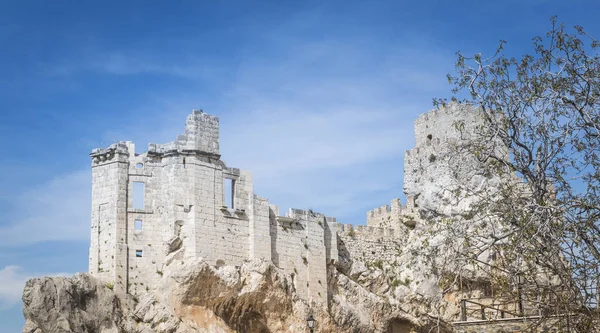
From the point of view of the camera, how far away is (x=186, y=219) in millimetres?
38875

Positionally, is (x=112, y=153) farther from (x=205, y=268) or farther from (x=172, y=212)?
(x=205, y=268)

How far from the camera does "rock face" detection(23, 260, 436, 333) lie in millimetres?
34906

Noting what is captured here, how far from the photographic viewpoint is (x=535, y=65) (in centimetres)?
Result: 1897

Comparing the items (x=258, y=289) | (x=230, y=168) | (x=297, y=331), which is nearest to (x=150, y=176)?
A: (x=230, y=168)

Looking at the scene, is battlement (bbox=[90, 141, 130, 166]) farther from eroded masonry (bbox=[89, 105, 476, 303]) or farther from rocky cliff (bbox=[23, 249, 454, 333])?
rocky cliff (bbox=[23, 249, 454, 333])

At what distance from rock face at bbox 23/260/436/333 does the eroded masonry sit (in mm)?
852

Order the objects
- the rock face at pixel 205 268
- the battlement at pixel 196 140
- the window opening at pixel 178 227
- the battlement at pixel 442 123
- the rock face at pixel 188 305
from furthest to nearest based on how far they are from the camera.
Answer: the battlement at pixel 442 123 < the battlement at pixel 196 140 < the window opening at pixel 178 227 < the rock face at pixel 205 268 < the rock face at pixel 188 305

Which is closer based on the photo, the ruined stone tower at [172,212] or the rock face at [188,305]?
the rock face at [188,305]

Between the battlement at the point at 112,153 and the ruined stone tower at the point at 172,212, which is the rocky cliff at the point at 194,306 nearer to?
the ruined stone tower at the point at 172,212

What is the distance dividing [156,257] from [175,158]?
4570 millimetres

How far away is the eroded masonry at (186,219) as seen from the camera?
125 feet

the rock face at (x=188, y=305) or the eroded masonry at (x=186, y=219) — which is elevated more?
the eroded masonry at (x=186, y=219)

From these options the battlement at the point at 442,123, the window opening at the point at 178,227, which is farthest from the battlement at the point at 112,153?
the battlement at the point at 442,123

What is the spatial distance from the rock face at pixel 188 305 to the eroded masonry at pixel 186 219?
0.85 m
